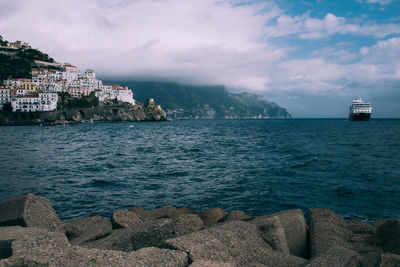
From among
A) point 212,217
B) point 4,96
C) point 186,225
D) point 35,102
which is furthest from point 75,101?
point 186,225

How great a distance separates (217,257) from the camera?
4430 mm

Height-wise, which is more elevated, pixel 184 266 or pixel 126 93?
pixel 126 93

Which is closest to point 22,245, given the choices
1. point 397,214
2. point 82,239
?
point 82,239

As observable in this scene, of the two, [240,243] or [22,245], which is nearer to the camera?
[22,245]

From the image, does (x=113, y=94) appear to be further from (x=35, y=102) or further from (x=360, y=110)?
(x=360, y=110)

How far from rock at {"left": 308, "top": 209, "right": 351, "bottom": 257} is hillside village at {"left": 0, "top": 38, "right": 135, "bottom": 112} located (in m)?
130

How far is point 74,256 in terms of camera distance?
380 centimetres

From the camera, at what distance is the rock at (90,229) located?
249 inches

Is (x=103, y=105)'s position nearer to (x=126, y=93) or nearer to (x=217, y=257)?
(x=126, y=93)

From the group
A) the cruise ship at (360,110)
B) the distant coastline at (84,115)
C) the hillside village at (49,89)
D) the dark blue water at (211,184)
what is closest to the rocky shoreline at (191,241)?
the dark blue water at (211,184)

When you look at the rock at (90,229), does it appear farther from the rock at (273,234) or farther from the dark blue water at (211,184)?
the rock at (273,234)

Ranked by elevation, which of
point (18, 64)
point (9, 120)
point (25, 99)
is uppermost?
point (18, 64)

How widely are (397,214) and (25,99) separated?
13265cm

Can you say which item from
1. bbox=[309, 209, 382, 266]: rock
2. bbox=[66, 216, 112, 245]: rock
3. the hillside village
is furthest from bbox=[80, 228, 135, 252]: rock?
the hillside village
